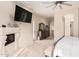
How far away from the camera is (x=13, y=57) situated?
64.3 inches

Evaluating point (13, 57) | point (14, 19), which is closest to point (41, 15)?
point (14, 19)

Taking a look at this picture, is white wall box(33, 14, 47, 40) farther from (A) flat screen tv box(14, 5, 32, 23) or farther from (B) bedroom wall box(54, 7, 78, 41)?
(B) bedroom wall box(54, 7, 78, 41)

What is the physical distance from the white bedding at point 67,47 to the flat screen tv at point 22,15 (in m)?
0.67

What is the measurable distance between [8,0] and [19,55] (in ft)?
3.00

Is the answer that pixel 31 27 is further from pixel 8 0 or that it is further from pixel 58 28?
pixel 8 0

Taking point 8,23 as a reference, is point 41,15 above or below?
above

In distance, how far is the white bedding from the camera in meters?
1.59

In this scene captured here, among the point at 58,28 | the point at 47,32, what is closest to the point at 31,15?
the point at 47,32

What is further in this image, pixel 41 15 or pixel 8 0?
pixel 41 15

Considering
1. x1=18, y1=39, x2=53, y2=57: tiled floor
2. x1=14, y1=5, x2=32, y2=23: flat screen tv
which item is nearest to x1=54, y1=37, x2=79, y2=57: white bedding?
x1=18, y1=39, x2=53, y2=57: tiled floor

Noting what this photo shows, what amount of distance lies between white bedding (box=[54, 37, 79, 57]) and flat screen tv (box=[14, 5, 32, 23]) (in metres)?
0.67

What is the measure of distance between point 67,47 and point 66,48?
1.0 inches

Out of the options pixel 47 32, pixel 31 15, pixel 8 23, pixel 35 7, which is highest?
pixel 35 7

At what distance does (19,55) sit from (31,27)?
51cm
